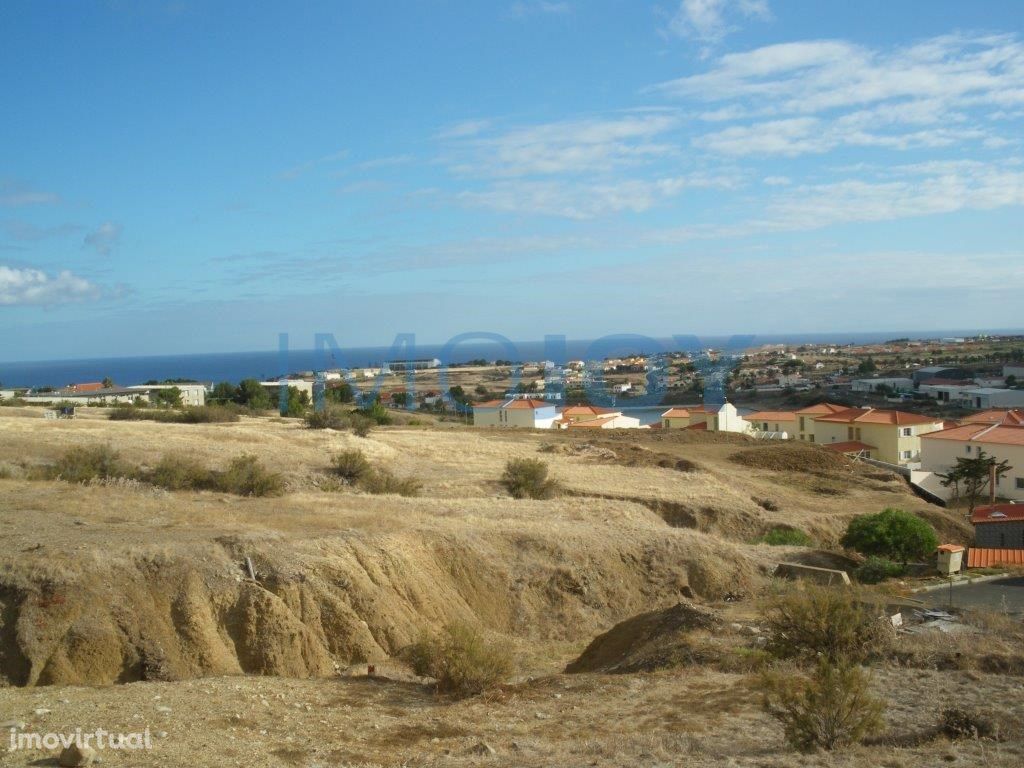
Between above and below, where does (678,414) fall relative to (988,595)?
above

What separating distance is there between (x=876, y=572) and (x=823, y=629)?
14.0 m

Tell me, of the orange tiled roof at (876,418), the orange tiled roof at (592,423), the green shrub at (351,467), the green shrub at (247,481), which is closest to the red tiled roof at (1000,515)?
the orange tiled roof at (876,418)

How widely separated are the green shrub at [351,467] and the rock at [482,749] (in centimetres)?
2120

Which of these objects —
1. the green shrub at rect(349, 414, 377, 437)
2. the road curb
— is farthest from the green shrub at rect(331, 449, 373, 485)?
the road curb

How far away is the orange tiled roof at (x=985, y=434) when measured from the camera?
43.6 m

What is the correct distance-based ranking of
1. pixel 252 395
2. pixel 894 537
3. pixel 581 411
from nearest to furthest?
pixel 894 537 → pixel 581 411 → pixel 252 395

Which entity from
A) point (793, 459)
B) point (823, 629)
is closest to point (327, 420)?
point (793, 459)

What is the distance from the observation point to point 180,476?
25.4 m

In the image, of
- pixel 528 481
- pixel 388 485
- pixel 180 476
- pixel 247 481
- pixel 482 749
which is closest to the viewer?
pixel 482 749

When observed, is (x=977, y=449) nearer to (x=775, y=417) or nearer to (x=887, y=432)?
(x=887, y=432)

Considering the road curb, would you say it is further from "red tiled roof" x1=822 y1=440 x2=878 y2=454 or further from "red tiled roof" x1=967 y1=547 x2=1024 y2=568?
"red tiled roof" x1=822 y1=440 x2=878 y2=454

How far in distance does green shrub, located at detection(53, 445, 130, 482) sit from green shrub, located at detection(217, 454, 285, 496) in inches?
112

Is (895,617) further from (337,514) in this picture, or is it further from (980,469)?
(980,469)

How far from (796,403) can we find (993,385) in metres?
21.5
